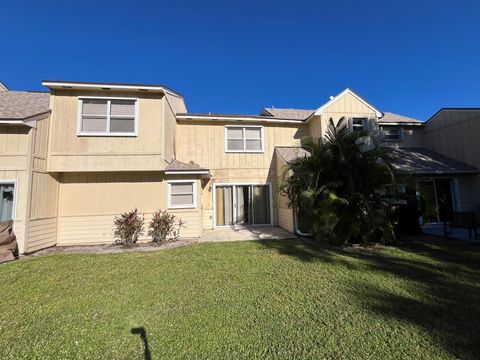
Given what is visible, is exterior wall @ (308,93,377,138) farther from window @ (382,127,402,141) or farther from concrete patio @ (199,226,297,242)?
concrete patio @ (199,226,297,242)

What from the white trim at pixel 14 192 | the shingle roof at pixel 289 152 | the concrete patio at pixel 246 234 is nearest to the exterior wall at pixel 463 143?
the shingle roof at pixel 289 152

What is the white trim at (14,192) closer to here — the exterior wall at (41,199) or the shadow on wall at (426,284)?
the exterior wall at (41,199)

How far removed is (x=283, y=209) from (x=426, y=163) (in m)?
8.65

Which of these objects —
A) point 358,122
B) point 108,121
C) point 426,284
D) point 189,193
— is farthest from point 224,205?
point 426,284

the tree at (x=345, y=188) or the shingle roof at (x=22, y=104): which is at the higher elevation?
the shingle roof at (x=22, y=104)

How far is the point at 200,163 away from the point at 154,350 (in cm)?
1096

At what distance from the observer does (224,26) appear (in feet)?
45.2

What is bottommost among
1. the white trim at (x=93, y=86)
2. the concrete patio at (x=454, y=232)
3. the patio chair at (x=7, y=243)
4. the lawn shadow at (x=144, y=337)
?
the lawn shadow at (x=144, y=337)

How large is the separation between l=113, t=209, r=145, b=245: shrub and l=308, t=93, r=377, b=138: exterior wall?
10.5 meters

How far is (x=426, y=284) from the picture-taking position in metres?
5.23

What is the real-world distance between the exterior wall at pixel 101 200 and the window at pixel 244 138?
4829 mm

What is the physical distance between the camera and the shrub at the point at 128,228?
998 centimetres

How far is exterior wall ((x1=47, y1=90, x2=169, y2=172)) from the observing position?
974cm

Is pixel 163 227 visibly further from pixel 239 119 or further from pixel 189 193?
pixel 239 119
